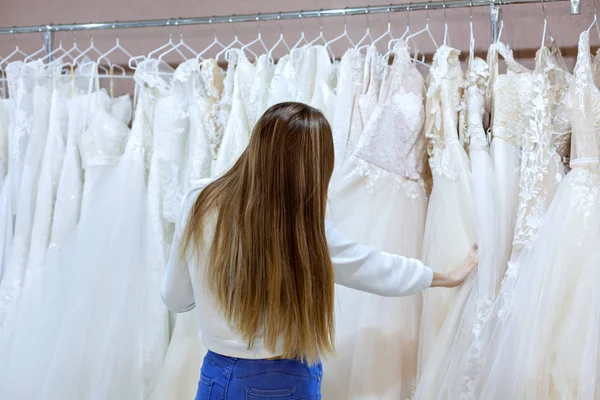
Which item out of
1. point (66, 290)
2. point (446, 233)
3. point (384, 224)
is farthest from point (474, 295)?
point (66, 290)

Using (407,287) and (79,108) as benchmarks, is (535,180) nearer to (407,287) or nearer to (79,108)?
(407,287)

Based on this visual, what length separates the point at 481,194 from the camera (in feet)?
5.41

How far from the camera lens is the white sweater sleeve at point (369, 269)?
55.1 inches

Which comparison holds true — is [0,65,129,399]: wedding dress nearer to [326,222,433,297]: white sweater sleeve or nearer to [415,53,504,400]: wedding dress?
[326,222,433,297]: white sweater sleeve

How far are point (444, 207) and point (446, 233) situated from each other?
6 cm

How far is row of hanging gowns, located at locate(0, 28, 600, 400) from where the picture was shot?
152 centimetres

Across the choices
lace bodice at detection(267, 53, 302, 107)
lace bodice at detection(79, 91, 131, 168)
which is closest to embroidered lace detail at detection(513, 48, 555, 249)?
lace bodice at detection(267, 53, 302, 107)

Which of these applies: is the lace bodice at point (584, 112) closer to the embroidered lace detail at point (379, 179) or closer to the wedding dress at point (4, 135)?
the embroidered lace detail at point (379, 179)

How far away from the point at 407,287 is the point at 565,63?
37.6 inches

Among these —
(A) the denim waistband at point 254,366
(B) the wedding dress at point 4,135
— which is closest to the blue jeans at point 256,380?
(A) the denim waistband at point 254,366

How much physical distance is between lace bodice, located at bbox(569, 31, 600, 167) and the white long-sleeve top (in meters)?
0.47

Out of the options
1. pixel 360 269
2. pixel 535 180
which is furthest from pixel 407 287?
pixel 535 180

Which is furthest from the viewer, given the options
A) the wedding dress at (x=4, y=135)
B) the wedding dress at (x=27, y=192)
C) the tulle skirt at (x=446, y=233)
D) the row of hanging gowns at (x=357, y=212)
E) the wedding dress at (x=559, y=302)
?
the wedding dress at (x=4, y=135)

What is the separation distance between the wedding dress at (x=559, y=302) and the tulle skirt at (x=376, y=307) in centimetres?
22
